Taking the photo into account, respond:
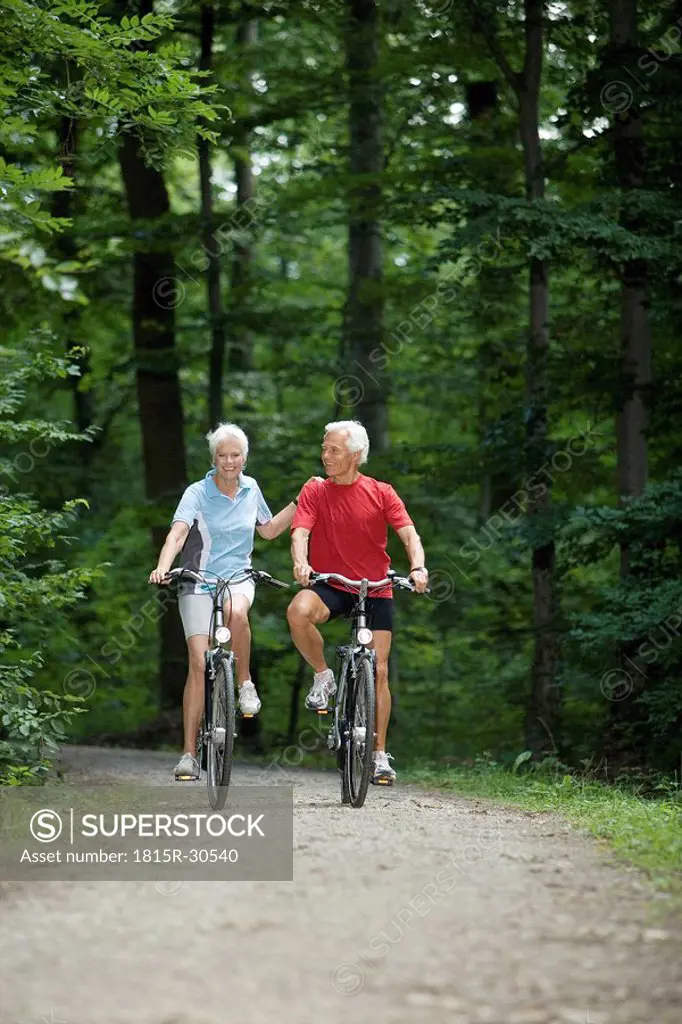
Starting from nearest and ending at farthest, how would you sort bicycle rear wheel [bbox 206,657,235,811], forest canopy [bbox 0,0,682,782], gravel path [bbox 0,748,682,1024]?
1. gravel path [bbox 0,748,682,1024]
2. bicycle rear wheel [bbox 206,657,235,811]
3. forest canopy [bbox 0,0,682,782]

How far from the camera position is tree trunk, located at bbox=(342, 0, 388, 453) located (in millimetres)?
15547

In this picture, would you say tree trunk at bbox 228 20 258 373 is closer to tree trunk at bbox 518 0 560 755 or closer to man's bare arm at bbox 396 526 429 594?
tree trunk at bbox 518 0 560 755

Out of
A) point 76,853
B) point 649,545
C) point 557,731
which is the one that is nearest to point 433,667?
point 557,731

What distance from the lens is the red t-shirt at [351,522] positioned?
8219 mm

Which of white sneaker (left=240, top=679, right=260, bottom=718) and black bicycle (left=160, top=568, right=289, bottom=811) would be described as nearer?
black bicycle (left=160, top=568, right=289, bottom=811)

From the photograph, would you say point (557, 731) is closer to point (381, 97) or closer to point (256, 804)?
point (256, 804)

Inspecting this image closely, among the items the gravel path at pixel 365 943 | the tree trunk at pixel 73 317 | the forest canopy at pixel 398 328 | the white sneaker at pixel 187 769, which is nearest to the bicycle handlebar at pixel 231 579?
the white sneaker at pixel 187 769

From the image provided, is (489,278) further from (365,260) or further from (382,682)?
(382,682)

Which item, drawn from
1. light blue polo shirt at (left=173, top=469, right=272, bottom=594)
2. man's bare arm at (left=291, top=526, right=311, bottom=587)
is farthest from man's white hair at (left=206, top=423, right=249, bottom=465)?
man's bare arm at (left=291, top=526, right=311, bottom=587)

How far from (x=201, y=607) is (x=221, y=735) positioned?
34.6 inches

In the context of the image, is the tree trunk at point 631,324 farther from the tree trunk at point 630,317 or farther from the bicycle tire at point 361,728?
the bicycle tire at point 361,728

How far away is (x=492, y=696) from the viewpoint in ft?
58.0

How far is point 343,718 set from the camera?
7973 millimetres

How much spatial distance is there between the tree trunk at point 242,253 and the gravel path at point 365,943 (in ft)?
34.9
